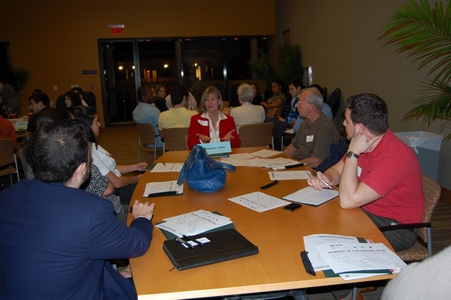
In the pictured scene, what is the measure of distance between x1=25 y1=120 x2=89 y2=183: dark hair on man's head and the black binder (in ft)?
1.68

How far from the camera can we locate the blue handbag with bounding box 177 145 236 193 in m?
2.49

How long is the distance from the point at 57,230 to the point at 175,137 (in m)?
3.82

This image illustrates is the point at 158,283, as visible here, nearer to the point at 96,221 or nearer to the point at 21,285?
the point at 96,221

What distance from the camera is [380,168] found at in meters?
2.15

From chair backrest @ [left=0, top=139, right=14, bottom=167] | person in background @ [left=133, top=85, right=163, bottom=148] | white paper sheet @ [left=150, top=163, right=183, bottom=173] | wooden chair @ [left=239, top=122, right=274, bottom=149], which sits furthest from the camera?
person in background @ [left=133, top=85, right=163, bottom=148]

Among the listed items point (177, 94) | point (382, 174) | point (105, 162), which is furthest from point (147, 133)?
Answer: point (382, 174)

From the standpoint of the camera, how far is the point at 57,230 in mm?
1364

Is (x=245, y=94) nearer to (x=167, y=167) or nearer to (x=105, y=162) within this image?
(x=167, y=167)

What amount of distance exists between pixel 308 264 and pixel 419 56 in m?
4.62

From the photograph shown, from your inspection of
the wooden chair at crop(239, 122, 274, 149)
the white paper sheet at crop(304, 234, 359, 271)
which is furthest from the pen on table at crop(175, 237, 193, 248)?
the wooden chair at crop(239, 122, 274, 149)

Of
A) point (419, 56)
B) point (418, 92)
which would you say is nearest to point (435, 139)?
point (418, 92)

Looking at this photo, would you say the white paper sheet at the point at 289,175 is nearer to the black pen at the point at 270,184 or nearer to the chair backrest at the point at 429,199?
the black pen at the point at 270,184

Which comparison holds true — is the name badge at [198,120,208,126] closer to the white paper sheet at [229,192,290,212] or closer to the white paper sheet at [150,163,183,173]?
the white paper sheet at [150,163,183,173]

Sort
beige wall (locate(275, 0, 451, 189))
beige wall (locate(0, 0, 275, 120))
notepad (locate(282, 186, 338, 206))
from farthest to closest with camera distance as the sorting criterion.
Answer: beige wall (locate(0, 0, 275, 120)) < beige wall (locate(275, 0, 451, 189)) < notepad (locate(282, 186, 338, 206))
